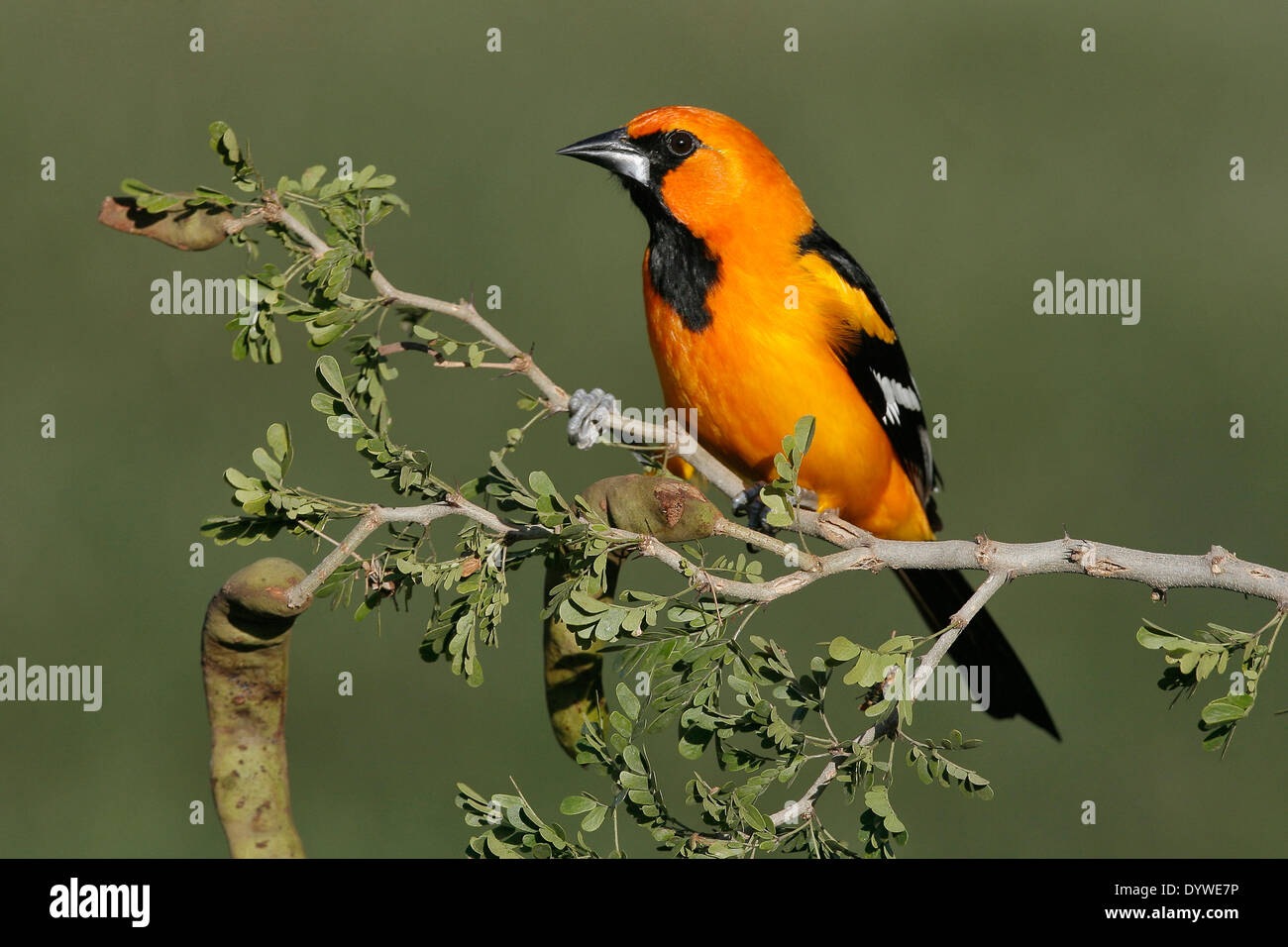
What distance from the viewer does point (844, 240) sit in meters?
9.93

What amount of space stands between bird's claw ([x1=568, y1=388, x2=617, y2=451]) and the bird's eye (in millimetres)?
1558

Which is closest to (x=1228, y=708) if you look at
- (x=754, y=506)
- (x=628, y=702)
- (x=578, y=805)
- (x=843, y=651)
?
(x=843, y=651)

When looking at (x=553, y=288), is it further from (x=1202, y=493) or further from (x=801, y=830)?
(x=801, y=830)

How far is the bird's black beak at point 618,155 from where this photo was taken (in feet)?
15.2

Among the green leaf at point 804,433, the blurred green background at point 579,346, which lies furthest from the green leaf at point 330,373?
the blurred green background at point 579,346

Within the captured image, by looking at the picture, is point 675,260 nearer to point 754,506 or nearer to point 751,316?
point 751,316

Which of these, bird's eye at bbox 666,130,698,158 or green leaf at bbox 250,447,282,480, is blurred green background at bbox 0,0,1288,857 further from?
green leaf at bbox 250,447,282,480

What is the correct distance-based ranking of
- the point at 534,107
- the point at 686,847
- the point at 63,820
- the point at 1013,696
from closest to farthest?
1. the point at 686,847
2. the point at 1013,696
3. the point at 63,820
4. the point at 534,107

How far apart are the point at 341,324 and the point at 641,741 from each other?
1200mm

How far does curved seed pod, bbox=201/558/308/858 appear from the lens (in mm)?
2980

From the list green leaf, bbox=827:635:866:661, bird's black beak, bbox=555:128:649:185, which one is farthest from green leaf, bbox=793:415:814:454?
bird's black beak, bbox=555:128:649:185

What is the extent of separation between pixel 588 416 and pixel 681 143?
1748 mm

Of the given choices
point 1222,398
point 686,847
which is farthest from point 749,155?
point 1222,398

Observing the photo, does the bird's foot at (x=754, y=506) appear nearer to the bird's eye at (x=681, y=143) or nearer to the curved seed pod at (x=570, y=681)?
the curved seed pod at (x=570, y=681)
